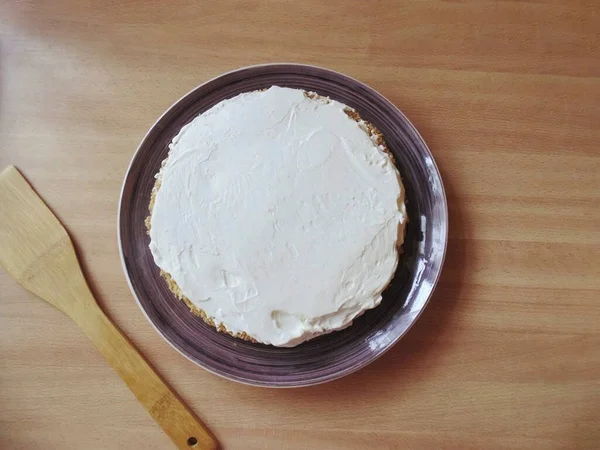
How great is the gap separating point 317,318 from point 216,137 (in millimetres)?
392

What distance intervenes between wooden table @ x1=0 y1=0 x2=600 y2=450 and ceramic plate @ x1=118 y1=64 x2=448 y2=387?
0.25 ft

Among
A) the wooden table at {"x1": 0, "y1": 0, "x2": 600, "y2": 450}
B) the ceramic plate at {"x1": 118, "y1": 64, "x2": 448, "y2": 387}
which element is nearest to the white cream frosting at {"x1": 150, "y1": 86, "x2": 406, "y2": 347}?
the ceramic plate at {"x1": 118, "y1": 64, "x2": 448, "y2": 387}

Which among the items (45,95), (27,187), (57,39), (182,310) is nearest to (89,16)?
(57,39)

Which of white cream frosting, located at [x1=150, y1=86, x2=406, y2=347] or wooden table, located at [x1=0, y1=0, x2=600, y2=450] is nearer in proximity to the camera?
white cream frosting, located at [x1=150, y1=86, x2=406, y2=347]

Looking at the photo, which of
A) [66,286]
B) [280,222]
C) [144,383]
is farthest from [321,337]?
[66,286]

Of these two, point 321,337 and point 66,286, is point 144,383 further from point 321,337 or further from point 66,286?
point 321,337

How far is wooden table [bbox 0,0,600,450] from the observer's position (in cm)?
111

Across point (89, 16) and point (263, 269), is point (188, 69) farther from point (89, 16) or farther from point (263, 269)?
point (263, 269)

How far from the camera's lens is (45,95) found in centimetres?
122

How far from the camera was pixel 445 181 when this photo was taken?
3.94ft

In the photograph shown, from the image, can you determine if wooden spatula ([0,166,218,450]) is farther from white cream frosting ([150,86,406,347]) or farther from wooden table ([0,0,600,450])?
white cream frosting ([150,86,406,347])

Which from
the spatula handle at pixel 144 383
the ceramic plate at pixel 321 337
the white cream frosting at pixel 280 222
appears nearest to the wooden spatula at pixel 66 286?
the spatula handle at pixel 144 383

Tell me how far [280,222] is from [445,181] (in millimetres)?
414

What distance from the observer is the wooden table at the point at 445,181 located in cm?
111
